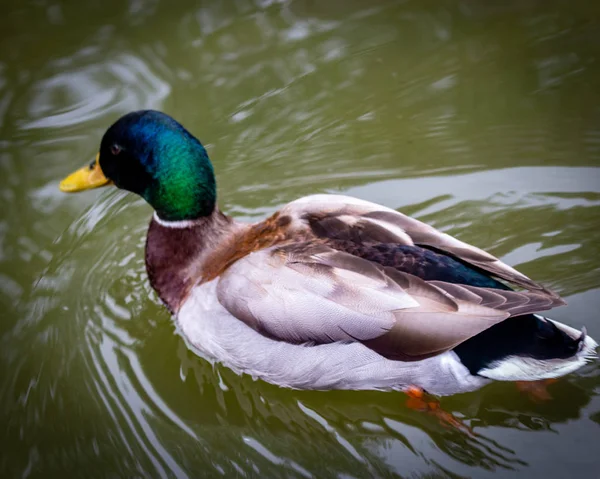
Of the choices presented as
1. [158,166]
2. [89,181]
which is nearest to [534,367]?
[158,166]

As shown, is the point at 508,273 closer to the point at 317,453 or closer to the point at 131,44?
the point at 317,453

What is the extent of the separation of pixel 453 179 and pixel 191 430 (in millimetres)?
2281

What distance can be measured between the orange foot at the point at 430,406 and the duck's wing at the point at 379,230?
65 centimetres

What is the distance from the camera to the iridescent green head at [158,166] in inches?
143

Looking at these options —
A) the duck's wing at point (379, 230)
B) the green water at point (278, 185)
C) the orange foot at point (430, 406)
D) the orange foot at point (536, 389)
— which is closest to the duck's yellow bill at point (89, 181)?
the green water at point (278, 185)

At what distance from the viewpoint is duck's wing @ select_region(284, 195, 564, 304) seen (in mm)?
3359

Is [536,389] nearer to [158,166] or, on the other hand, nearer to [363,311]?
[363,311]

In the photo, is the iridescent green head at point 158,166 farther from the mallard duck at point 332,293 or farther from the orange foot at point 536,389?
the orange foot at point 536,389

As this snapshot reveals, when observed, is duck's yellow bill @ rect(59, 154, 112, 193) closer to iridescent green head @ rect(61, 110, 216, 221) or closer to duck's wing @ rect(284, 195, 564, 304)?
iridescent green head @ rect(61, 110, 216, 221)

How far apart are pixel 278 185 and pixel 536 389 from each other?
2.17 m

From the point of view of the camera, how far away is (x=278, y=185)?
16.0 ft

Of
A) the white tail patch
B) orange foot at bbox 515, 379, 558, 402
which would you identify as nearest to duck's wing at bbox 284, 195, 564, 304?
the white tail patch

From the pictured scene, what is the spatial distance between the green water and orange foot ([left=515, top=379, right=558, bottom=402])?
38 millimetres

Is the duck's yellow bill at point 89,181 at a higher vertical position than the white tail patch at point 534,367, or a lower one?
higher
